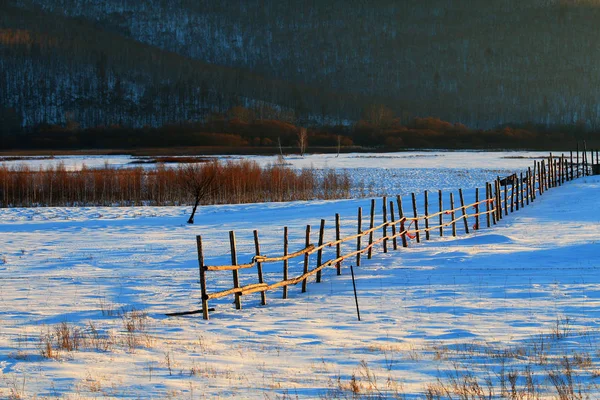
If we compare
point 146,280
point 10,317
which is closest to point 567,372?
point 10,317

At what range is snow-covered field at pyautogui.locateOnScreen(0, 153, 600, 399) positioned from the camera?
749 centimetres

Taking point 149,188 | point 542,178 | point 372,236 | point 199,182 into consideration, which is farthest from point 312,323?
point 149,188

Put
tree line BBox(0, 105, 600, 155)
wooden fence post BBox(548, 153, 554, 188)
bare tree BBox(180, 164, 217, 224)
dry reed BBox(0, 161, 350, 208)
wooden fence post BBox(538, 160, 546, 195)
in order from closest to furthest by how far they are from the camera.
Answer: bare tree BBox(180, 164, 217, 224), wooden fence post BBox(538, 160, 546, 195), dry reed BBox(0, 161, 350, 208), wooden fence post BBox(548, 153, 554, 188), tree line BBox(0, 105, 600, 155)

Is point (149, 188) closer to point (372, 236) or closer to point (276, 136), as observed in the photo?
point (372, 236)

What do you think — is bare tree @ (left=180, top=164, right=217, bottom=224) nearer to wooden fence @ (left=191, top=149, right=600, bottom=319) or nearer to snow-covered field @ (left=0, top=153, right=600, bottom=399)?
wooden fence @ (left=191, top=149, right=600, bottom=319)

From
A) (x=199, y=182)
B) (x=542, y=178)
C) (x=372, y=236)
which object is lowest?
(x=372, y=236)

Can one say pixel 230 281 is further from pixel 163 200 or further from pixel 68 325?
pixel 163 200

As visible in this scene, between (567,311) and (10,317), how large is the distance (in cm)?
902

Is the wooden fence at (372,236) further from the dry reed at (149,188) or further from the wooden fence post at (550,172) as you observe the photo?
the dry reed at (149,188)

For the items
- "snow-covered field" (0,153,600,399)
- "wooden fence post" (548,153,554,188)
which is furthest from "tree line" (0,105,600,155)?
"snow-covered field" (0,153,600,399)

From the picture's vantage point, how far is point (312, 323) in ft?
35.7

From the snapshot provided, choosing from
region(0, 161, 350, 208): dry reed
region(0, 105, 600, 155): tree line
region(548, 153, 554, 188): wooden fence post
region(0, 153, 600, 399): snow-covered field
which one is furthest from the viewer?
region(0, 105, 600, 155): tree line

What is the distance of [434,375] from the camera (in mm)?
7691

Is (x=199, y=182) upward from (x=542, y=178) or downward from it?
upward
